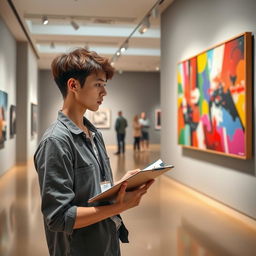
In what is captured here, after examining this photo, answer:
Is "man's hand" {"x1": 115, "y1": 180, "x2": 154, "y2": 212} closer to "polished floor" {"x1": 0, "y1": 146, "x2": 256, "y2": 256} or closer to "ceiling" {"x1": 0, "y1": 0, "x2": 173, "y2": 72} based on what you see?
"polished floor" {"x1": 0, "y1": 146, "x2": 256, "y2": 256}

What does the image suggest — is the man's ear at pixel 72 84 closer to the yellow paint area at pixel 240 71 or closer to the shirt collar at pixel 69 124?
the shirt collar at pixel 69 124

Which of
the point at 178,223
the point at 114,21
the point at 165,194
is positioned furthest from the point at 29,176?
the point at 178,223

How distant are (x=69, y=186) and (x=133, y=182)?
281 mm

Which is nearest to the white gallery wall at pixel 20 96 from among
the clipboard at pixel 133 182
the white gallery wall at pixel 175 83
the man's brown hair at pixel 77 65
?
the white gallery wall at pixel 175 83

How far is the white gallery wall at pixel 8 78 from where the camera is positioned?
9.99 meters

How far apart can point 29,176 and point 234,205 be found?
6.06 meters

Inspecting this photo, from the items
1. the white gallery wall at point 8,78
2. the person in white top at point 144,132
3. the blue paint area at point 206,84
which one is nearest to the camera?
the blue paint area at point 206,84

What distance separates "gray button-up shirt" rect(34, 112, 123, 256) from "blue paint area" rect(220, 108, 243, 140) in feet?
13.7

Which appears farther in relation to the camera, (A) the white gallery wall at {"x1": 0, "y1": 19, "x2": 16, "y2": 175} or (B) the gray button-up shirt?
(A) the white gallery wall at {"x1": 0, "y1": 19, "x2": 16, "y2": 175}

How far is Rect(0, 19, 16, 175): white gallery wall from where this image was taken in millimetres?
9992

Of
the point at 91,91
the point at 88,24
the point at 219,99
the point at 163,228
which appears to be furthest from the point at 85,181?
the point at 88,24

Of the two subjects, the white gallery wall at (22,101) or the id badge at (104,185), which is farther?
the white gallery wall at (22,101)

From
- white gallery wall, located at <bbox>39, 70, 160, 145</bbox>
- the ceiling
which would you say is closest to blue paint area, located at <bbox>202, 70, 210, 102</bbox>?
the ceiling

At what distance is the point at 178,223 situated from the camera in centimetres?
532
